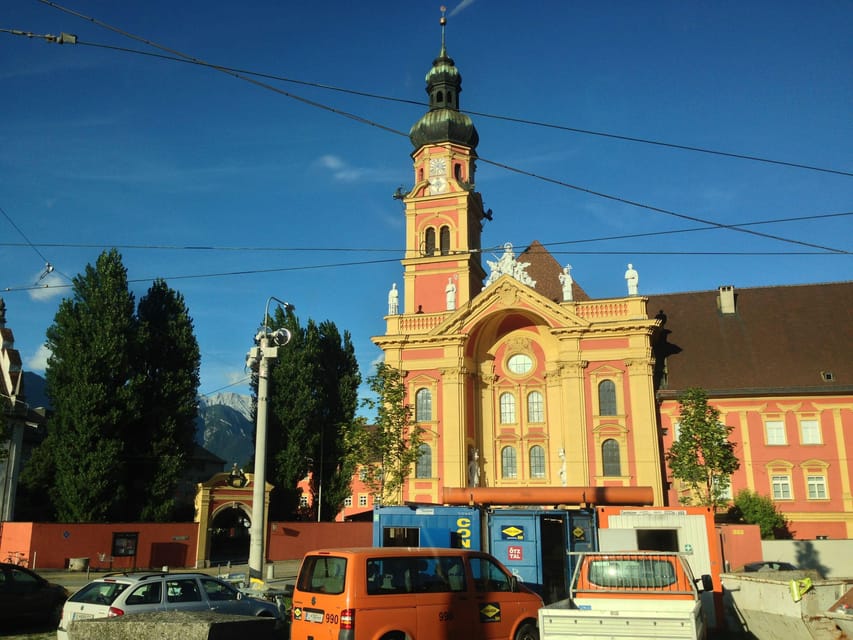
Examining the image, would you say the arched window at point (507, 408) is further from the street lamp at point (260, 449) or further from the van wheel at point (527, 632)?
the van wheel at point (527, 632)

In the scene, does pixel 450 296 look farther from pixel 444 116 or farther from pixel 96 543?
pixel 96 543

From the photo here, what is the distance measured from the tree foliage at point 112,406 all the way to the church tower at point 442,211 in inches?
595

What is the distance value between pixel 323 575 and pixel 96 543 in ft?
84.4

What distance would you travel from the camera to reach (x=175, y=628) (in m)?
5.90

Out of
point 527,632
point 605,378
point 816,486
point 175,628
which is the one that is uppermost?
point 605,378

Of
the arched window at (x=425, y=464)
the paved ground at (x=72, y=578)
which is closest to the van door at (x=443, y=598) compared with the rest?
the paved ground at (x=72, y=578)

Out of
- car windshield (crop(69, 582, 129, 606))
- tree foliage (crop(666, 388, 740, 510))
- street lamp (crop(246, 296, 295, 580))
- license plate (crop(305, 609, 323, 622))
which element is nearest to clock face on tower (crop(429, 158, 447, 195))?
tree foliage (crop(666, 388, 740, 510))

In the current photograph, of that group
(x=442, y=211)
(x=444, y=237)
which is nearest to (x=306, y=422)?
(x=444, y=237)

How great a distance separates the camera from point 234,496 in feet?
121

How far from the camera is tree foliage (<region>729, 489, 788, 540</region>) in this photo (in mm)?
36156

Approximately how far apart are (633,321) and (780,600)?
26.6 meters

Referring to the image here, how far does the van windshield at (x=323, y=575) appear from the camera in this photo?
37.1 ft

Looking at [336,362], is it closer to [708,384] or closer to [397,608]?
[708,384]

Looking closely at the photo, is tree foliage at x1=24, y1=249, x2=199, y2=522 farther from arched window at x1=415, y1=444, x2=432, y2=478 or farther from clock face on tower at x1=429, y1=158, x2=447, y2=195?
clock face on tower at x1=429, y1=158, x2=447, y2=195
